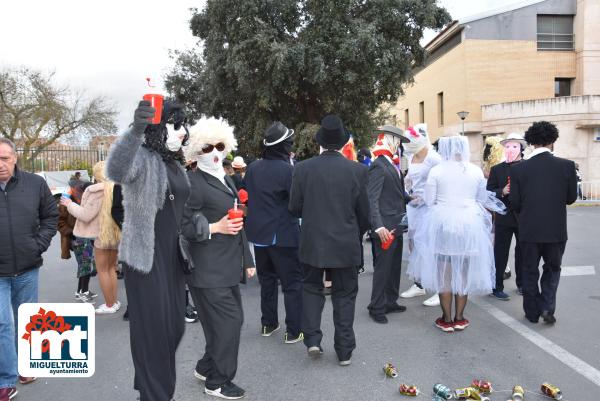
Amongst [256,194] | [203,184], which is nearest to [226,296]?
[203,184]

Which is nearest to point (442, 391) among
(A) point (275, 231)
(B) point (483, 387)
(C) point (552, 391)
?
(B) point (483, 387)

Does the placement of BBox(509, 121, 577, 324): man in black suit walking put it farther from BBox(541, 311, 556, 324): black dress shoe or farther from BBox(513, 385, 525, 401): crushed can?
BBox(513, 385, 525, 401): crushed can

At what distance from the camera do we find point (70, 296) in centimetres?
704

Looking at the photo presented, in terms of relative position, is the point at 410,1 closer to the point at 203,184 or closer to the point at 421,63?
the point at 421,63

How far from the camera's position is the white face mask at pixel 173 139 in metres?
3.27

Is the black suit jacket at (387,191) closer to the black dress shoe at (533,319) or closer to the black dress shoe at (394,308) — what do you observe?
the black dress shoe at (394,308)

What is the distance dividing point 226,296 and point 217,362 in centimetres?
49

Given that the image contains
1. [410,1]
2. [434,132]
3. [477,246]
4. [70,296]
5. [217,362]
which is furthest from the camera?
[434,132]

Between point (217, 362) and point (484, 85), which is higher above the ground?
point (484, 85)

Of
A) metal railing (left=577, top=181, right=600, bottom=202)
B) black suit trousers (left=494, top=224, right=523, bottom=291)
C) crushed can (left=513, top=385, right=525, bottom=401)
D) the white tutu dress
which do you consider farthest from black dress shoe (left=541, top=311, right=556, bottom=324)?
metal railing (left=577, top=181, right=600, bottom=202)

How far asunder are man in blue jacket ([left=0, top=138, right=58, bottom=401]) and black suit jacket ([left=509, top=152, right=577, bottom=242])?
4645 mm

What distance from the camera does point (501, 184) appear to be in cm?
645

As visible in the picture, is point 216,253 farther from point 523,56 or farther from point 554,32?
point 554,32

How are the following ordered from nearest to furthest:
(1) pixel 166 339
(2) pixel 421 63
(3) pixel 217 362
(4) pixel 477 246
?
(1) pixel 166 339, (3) pixel 217 362, (4) pixel 477 246, (2) pixel 421 63
